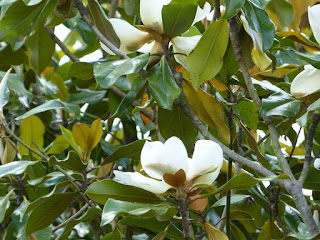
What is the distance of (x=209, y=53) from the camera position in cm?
96

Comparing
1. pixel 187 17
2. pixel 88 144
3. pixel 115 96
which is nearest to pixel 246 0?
pixel 187 17

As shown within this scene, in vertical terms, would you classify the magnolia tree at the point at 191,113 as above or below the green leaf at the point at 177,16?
below

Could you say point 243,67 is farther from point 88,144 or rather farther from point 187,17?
→ point 88,144

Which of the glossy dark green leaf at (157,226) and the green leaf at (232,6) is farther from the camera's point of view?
the glossy dark green leaf at (157,226)

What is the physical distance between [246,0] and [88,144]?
47cm

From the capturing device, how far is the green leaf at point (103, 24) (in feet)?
3.48

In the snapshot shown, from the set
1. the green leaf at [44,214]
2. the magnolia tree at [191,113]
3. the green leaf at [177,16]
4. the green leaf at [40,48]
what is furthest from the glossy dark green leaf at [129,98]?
the green leaf at [40,48]

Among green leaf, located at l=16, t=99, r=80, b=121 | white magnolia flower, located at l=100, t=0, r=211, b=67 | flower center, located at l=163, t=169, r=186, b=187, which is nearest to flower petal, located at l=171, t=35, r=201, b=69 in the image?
white magnolia flower, located at l=100, t=0, r=211, b=67

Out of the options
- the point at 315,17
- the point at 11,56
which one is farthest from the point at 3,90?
the point at 315,17

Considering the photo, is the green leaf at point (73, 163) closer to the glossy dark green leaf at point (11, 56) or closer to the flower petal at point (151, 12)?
the flower petal at point (151, 12)

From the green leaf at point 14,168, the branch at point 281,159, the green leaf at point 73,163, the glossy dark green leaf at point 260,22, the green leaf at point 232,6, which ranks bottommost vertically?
the green leaf at point 73,163

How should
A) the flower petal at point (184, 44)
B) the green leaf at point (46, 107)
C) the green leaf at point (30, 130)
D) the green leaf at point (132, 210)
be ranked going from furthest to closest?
1. the green leaf at point (30, 130)
2. the green leaf at point (46, 107)
3. the flower petal at point (184, 44)
4. the green leaf at point (132, 210)

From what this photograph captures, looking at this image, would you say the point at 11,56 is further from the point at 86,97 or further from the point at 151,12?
the point at 151,12

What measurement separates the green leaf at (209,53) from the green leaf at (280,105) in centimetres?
9
